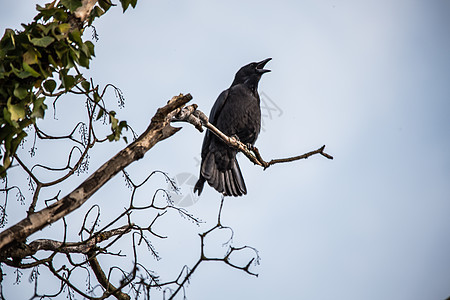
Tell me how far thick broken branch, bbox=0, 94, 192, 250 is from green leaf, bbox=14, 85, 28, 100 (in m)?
0.50

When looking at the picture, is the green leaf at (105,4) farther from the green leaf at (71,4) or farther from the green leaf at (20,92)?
the green leaf at (20,92)

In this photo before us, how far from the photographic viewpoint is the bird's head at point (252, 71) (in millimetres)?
5965

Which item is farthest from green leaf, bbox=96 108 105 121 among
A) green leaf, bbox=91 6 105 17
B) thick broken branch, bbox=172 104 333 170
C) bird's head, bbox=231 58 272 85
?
bird's head, bbox=231 58 272 85

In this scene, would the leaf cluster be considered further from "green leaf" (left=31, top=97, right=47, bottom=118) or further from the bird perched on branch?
the bird perched on branch

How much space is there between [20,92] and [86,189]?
0.56 meters

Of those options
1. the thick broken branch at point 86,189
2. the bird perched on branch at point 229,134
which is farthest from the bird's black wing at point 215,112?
the thick broken branch at point 86,189

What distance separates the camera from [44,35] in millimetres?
2592

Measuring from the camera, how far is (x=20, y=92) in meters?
2.53

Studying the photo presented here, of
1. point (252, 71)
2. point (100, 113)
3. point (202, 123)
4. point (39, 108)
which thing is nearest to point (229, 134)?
point (252, 71)

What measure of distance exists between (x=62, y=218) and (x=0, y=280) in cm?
52

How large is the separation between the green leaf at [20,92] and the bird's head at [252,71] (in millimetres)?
3700

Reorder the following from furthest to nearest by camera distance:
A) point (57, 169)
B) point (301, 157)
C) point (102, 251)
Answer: point (301, 157)
point (102, 251)
point (57, 169)

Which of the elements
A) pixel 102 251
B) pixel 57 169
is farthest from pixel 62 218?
pixel 102 251

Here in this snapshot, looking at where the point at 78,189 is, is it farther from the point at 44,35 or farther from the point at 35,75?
the point at 44,35
